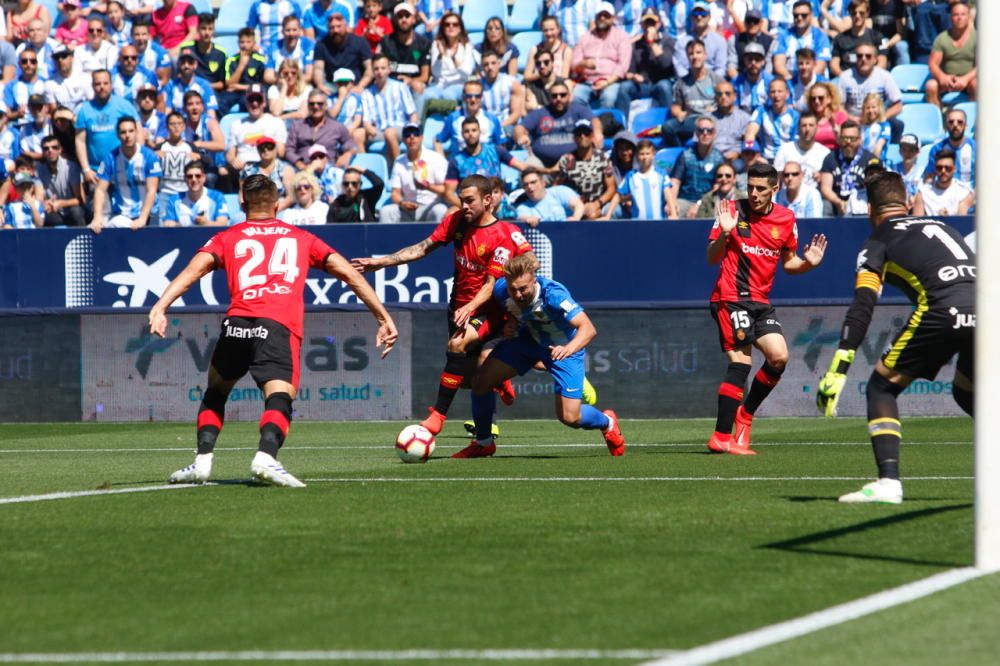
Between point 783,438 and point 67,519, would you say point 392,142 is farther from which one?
point 67,519

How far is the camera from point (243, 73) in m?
24.0

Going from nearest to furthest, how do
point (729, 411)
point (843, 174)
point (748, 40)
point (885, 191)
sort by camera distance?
point (885, 191) → point (729, 411) → point (843, 174) → point (748, 40)

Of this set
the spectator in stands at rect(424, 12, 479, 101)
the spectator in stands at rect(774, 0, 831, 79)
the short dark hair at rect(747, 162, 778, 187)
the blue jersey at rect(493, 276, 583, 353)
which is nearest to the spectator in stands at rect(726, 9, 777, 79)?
the spectator in stands at rect(774, 0, 831, 79)

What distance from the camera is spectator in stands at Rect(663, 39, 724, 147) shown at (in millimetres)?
21891

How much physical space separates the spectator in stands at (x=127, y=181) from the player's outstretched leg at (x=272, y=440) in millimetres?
11596

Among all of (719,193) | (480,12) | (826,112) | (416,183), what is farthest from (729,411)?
(480,12)

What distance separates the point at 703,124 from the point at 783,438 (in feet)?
19.1

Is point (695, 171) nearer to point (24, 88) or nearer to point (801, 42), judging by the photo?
point (801, 42)

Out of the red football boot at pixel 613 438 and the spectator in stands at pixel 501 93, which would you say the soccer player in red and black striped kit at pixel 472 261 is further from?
the spectator in stands at pixel 501 93

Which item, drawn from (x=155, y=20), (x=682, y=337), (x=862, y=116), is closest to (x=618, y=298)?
(x=682, y=337)

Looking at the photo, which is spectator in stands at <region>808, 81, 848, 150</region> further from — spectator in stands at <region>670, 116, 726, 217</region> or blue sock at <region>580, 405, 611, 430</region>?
blue sock at <region>580, 405, 611, 430</region>

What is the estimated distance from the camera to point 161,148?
868 inches

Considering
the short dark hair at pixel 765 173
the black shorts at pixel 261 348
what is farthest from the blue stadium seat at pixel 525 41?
the black shorts at pixel 261 348

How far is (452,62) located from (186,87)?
3.87 m
